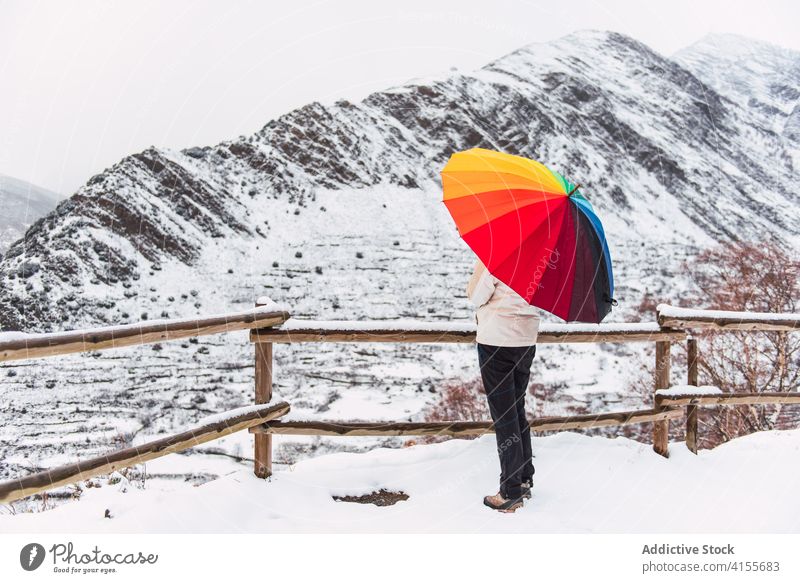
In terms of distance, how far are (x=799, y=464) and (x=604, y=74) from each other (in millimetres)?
57964

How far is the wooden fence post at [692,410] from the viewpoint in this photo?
4676 millimetres

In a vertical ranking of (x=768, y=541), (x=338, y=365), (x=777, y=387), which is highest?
(x=768, y=541)

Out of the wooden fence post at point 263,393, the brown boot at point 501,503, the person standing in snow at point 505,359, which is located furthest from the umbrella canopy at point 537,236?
the wooden fence post at point 263,393

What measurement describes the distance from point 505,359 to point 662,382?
2.18 meters

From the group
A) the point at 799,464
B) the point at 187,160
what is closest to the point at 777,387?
the point at 799,464

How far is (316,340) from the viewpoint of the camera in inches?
155

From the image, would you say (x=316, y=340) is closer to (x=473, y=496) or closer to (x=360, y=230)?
(x=473, y=496)

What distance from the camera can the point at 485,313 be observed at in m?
3.12

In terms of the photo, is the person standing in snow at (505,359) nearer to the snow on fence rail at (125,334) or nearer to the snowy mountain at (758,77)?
the snow on fence rail at (125,334)

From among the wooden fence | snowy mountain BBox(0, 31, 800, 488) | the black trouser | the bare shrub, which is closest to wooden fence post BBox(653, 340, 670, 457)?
the wooden fence

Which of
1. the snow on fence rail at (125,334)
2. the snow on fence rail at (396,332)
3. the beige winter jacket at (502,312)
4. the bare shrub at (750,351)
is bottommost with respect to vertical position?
the bare shrub at (750,351)

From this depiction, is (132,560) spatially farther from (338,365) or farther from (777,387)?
(338,365)

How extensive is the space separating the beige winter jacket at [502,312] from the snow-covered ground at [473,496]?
1100 millimetres

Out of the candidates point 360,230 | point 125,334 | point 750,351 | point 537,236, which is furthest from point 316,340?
point 360,230
